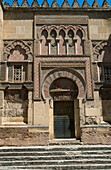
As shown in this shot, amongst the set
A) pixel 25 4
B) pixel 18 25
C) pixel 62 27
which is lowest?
pixel 62 27

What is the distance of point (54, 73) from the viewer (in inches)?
352

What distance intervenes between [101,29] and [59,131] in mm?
5460

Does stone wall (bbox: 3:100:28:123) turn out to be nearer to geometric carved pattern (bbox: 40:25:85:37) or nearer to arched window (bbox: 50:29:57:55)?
arched window (bbox: 50:29:57:55)

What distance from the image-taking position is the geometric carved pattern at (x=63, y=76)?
872 cm

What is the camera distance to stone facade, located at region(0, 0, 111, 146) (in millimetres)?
8367

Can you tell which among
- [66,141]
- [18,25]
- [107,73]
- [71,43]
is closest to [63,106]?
[66,141]

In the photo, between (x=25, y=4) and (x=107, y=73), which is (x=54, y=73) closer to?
(x=107, y=73)

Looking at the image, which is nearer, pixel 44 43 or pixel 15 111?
pixel 15 111

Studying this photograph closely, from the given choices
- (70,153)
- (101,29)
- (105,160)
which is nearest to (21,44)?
(101,29)

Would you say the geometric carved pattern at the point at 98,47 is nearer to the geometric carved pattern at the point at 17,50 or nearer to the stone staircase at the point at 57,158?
the geometric carved pattern at the point at 17,50

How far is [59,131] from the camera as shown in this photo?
8648 mm

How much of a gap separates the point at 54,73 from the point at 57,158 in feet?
12.7

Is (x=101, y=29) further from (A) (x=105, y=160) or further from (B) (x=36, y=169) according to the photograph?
(B) (x=36, y=169)

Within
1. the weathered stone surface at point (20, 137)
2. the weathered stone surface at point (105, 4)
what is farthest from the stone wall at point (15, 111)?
the weathered stone surface at point (105, 4)
